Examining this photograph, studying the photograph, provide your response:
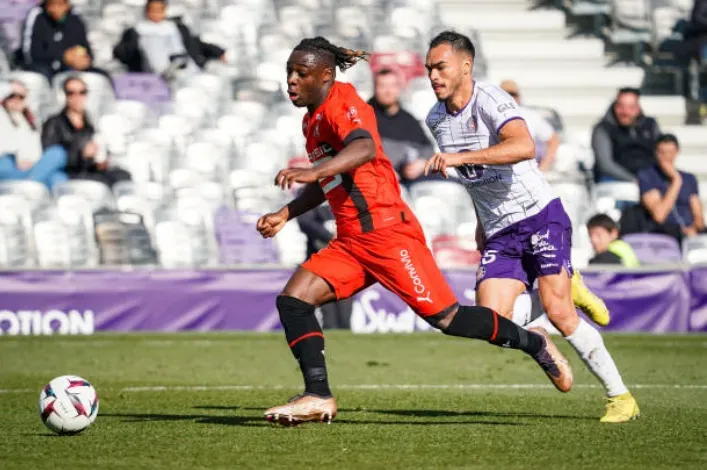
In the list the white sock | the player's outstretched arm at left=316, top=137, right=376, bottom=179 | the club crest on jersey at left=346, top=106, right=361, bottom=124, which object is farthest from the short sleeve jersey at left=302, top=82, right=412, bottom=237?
the white sock

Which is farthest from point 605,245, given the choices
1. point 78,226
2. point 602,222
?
point 78,226

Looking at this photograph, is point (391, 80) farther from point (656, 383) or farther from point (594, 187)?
point (656, 383)

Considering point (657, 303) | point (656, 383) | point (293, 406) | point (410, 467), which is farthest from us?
point (657, 303)

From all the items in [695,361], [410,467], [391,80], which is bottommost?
[695,361]

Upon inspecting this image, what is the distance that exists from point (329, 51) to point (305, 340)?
63.9 inches

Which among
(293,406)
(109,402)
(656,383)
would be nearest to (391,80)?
(656,383)

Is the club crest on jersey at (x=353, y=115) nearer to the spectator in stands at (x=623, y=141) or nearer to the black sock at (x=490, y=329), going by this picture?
the black sock at (x=490, y=329)

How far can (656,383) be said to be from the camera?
1073cm

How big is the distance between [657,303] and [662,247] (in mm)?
1333

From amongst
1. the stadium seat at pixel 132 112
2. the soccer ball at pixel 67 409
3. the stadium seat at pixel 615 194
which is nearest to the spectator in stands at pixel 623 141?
the stadium seat at pixel 615 194

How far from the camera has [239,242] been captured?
53.0ft

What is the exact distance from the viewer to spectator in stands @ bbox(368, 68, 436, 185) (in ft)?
54.5

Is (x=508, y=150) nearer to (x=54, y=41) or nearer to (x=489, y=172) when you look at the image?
(x=489, y=172)

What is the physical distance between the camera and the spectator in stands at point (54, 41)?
59.2 feet
